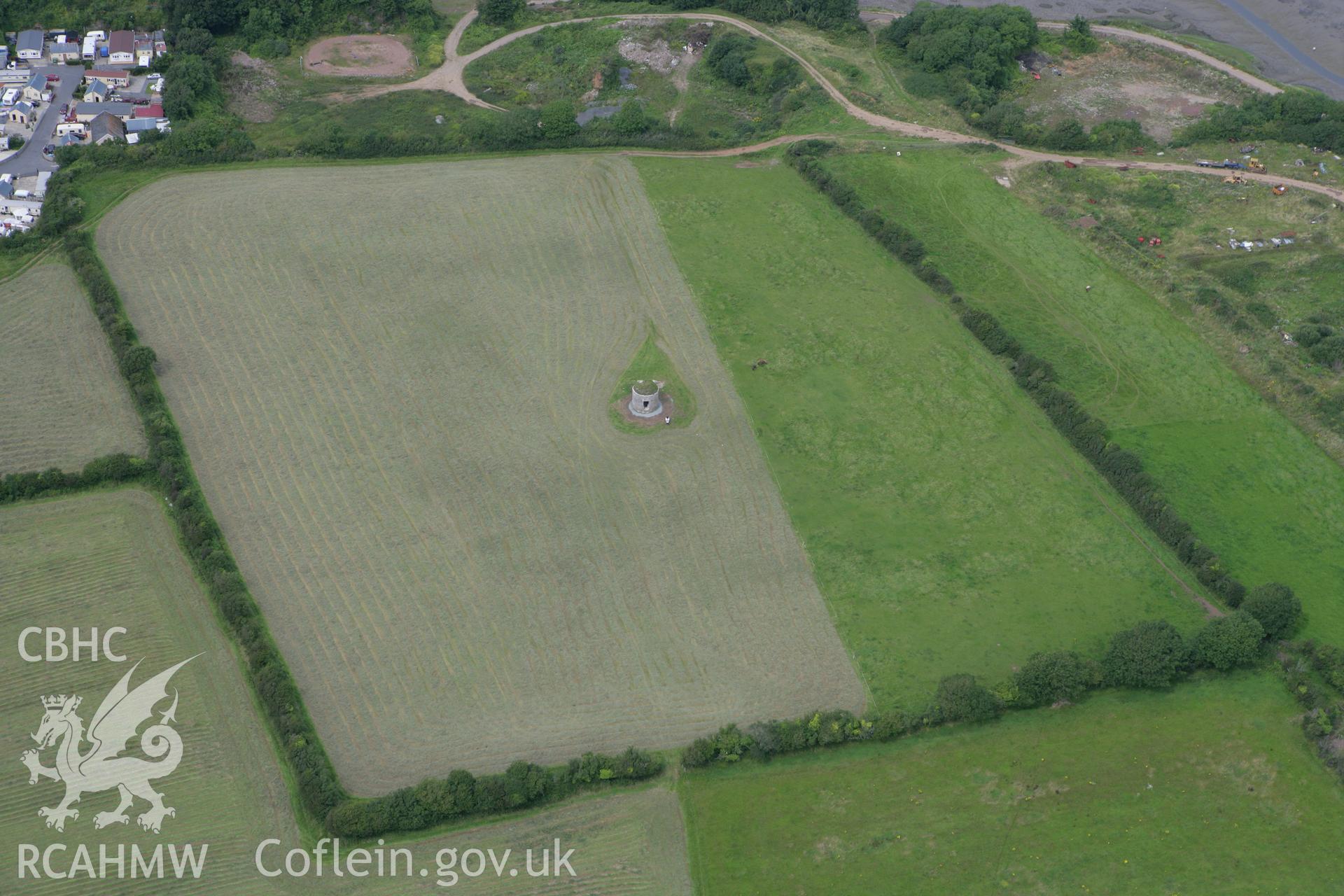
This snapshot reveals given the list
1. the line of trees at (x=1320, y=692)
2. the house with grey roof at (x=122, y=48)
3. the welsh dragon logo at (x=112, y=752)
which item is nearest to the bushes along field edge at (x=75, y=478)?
the welsh dragon logo at (x=112, y=752)

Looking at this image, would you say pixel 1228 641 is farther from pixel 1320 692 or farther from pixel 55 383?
Answer: pixel 55 383

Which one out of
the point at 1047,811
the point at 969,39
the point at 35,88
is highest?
the point at 969,39

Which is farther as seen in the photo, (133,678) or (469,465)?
(469,465)

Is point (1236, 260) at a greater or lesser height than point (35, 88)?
greater

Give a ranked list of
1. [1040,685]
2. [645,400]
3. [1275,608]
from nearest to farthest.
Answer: [1040,685] → [1275,608] → [645,400]

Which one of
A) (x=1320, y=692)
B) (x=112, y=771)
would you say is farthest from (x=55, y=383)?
(x=1320, y=692)

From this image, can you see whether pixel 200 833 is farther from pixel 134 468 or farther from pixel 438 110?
pixel 438 110
